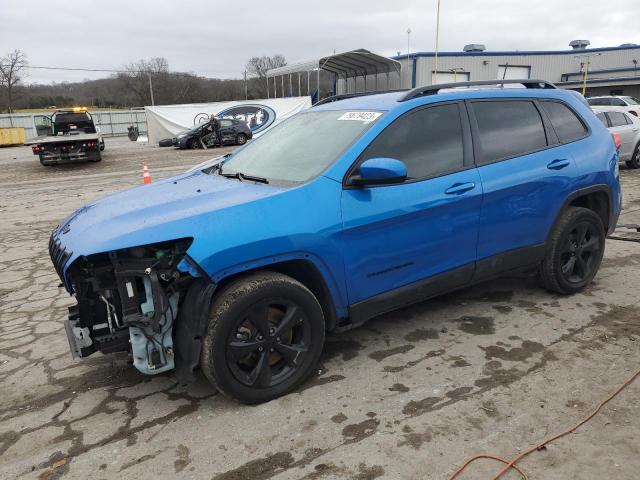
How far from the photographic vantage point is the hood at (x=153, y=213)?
105 inches

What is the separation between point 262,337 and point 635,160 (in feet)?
44.2

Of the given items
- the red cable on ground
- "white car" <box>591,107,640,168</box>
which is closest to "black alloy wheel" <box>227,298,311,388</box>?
the red cable on ground

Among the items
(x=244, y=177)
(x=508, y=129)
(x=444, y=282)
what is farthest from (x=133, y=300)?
(x=508, y=129)

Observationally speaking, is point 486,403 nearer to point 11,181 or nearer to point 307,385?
point 307,385

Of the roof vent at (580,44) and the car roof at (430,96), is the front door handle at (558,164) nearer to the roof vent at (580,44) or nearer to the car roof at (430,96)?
the car roof at (430,96)

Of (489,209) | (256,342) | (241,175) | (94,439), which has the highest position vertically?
(241,175)

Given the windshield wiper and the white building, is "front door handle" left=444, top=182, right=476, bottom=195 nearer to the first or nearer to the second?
the windshield wiper

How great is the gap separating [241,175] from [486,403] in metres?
2.23

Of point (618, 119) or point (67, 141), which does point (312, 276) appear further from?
point (67, 141)

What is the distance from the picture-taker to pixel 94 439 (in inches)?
108

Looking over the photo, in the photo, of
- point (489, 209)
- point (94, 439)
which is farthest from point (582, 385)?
point (94, 439)

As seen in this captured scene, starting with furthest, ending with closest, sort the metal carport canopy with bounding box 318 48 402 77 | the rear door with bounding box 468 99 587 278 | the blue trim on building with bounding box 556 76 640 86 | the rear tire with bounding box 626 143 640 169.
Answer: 1. the blue trim on building with bounding box 556 76 640 86
2. the metal carport canopy with bounding box 318 48 402 77
3. the rear tire with bounding box 626 143 640 169
4. the rear door with bounding box 468 99 587 278

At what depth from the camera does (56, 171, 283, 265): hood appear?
267 centimetres

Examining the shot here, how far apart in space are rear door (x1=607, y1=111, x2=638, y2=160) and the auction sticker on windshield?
36.3 ft
